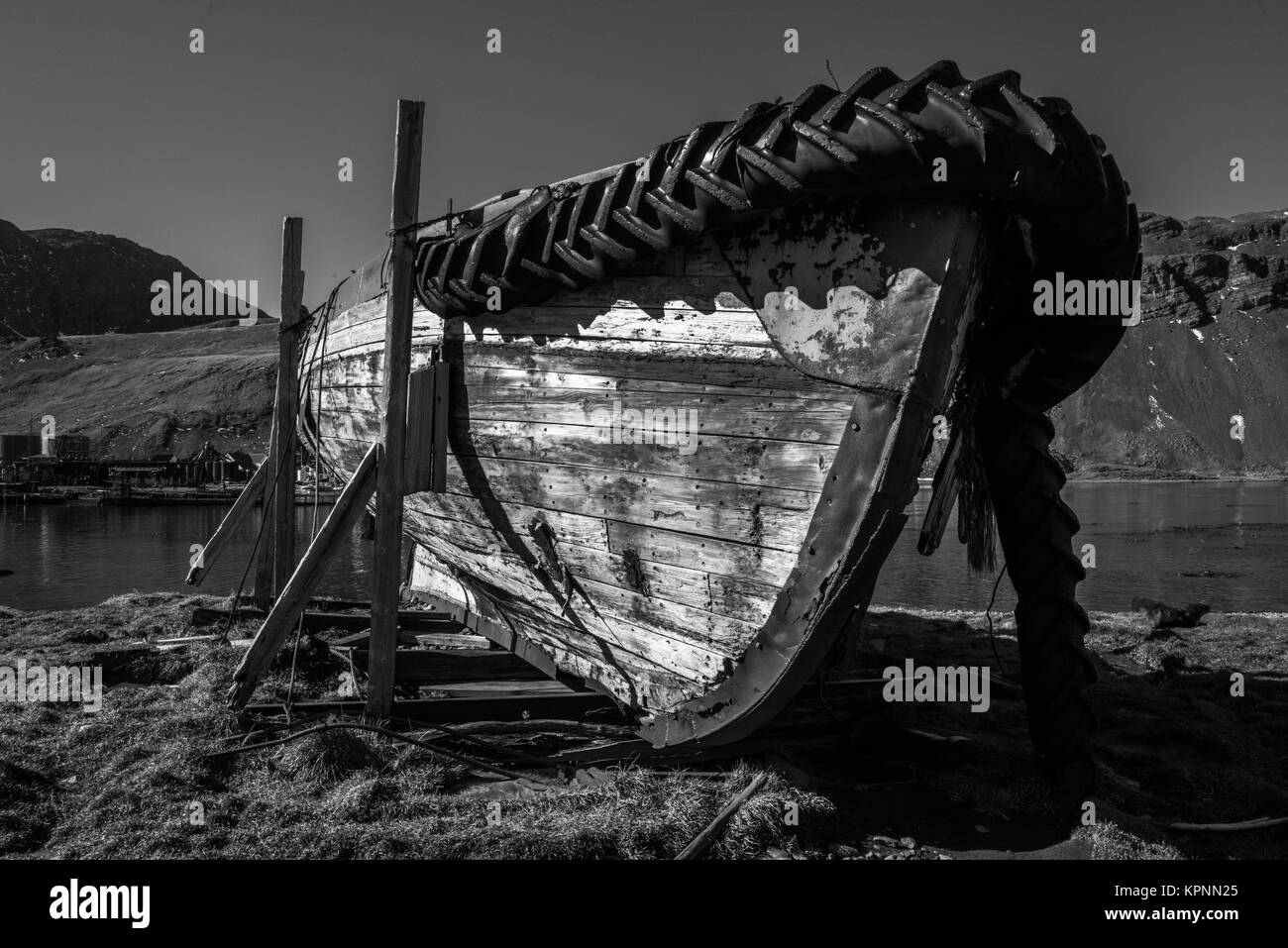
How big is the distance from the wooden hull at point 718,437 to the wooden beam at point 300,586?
55 cm

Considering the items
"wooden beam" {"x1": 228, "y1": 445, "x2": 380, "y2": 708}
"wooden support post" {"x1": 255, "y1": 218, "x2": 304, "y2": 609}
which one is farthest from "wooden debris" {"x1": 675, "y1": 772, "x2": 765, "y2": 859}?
"wooden support post" {"x1": 255, "y1": 218, "x2": 304, "y2": 609}

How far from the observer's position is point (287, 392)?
8133 mm

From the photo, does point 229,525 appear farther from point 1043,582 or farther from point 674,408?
point 1043,582

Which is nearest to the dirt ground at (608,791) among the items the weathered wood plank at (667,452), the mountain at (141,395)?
the weathered wood plank at (667,452)

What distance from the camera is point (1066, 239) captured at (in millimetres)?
3766

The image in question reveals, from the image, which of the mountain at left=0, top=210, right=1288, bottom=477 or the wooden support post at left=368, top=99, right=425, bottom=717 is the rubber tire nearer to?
the wooden support post at left=368, top=99, right=425, bottom=717

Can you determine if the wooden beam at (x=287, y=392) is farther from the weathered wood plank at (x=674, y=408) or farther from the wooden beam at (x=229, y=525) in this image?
the weathered wood plank at (x=674, y=408)

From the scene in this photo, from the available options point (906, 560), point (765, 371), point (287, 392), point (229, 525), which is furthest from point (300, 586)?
point (906, 560)

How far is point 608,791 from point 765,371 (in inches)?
87.3

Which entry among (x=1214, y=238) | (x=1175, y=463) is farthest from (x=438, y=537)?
(x=1214, y=238)

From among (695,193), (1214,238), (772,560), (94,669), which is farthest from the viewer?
(1214,238)

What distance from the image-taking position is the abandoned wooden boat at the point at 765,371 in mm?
3424

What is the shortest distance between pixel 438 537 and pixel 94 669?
2.77 meters
